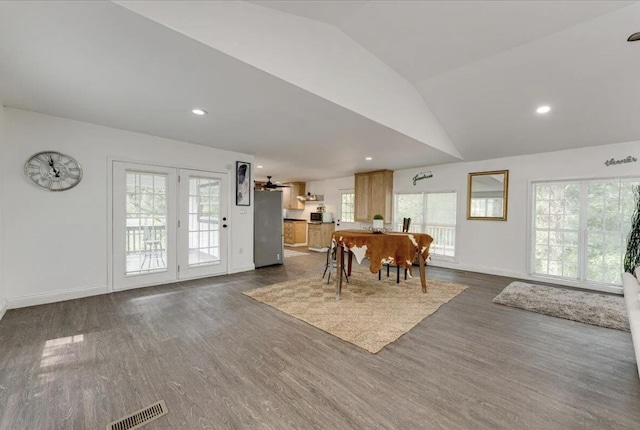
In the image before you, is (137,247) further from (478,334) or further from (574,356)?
(574,356)

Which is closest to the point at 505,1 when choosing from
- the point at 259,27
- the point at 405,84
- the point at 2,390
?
the point at 405,84

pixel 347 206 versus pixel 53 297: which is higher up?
pixel 347 206

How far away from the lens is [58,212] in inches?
131

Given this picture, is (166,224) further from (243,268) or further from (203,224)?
(243,268)

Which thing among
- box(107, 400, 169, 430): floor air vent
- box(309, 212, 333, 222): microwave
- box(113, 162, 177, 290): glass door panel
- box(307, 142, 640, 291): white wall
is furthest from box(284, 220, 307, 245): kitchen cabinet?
box(107, 400, 169, 430): floor air vent

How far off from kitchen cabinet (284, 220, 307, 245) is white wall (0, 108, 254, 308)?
5438 mm

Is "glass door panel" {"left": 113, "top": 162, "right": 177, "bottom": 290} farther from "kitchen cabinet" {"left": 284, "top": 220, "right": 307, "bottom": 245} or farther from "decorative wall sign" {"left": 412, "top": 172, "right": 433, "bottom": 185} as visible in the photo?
"decorative wall sign" {"left": 412, "top": 172, "right": 433, "bottom": 185}

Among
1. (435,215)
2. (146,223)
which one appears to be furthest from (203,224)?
(435,215)

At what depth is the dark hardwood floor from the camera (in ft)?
5.06

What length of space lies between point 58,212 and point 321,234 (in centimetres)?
591

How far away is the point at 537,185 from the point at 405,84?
3469 millimetres

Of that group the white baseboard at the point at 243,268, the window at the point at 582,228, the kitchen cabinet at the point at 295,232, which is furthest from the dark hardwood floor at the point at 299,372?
the kitchen cabinet at the point at 295,232

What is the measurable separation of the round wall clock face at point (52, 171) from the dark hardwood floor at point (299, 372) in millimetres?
1535

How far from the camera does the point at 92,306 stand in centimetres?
319
